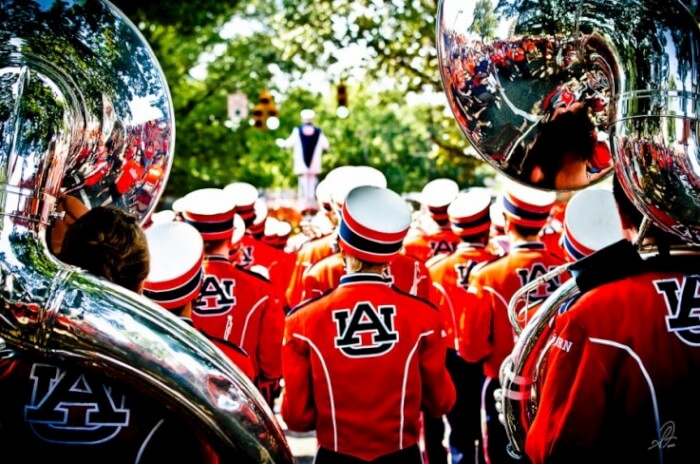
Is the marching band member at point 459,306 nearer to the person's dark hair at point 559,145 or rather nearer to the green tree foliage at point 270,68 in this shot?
the person's dark hair at point 559,145

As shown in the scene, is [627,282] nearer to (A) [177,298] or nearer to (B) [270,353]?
(A) [177,298]

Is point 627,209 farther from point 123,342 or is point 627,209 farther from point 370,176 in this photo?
point 370,176

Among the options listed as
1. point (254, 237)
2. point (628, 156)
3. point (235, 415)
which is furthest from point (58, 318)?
point (254, 237)

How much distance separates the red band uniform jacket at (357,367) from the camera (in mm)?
3135

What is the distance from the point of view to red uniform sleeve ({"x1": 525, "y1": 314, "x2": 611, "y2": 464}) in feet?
6.58

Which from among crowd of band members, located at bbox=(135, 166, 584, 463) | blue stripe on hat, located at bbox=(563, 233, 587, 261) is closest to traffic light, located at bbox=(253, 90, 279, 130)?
crowd of band members, located at bbox=(135, 166, 584, 463)

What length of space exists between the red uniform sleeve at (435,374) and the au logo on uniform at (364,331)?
178 mm

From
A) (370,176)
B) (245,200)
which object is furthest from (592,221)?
(245,200)

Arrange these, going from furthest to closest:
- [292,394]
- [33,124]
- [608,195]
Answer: [608,195] < [292,394] < [33,124]

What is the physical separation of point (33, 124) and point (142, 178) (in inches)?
23.2

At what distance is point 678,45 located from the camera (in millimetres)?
1788

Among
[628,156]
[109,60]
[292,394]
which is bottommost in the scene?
[292,394]

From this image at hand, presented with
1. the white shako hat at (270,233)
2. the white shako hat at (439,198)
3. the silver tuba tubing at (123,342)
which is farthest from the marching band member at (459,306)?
the silver tuba tubing at (123,342)

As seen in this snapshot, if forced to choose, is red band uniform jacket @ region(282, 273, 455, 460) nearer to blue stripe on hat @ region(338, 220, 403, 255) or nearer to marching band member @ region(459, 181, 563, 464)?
blue stripe on hat @ region(338, 220, 403, 255)
